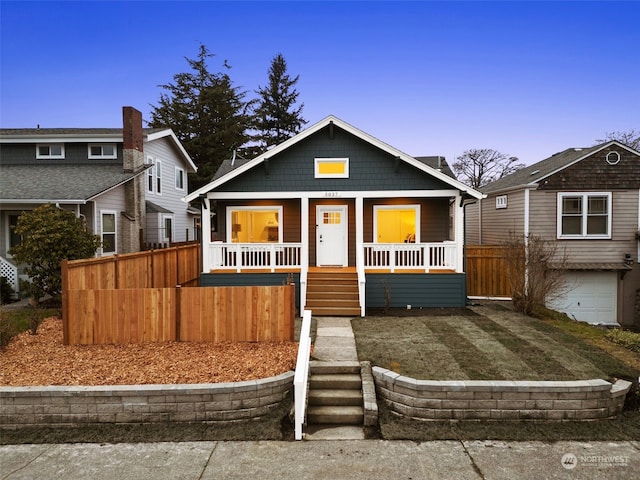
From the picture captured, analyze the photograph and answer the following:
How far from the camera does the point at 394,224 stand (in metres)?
13.8

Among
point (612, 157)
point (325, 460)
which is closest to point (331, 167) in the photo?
point (325, 460)

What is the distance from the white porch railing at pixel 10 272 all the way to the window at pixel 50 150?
286 inches

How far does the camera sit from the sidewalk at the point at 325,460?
159 inches

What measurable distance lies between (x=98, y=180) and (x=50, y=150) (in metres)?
4.68

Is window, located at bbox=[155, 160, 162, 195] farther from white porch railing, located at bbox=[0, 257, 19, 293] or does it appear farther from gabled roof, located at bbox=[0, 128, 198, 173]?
white porch railing, located at bbox=[0, 257, 19, 293]

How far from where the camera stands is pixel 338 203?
534 inches

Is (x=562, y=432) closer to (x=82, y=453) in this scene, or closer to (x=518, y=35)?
(x=82, y=453)

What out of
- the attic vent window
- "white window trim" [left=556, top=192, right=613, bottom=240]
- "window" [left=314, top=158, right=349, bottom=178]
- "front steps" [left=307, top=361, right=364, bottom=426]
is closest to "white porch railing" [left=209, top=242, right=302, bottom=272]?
"window" [left=314, top=158, right=349, bottom=178]

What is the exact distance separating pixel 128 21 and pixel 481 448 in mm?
20344

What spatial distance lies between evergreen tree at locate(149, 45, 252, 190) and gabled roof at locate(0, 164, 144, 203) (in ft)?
53.8

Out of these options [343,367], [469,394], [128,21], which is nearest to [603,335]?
[469,394]

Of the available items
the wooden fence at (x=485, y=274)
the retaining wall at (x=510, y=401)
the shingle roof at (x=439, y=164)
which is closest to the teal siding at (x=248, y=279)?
the wooden fence at (x=485, y=274)

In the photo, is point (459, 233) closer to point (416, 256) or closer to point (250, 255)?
point (416, 256)

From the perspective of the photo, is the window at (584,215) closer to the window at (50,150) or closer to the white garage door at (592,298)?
the white garage door at (592,298)
